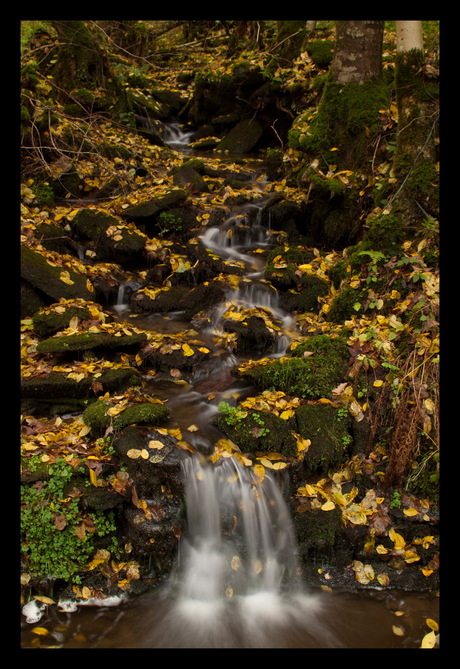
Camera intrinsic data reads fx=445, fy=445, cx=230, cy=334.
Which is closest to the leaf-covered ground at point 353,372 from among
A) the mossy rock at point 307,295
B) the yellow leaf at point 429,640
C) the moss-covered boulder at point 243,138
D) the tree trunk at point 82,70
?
the mossy rock at point 307,295

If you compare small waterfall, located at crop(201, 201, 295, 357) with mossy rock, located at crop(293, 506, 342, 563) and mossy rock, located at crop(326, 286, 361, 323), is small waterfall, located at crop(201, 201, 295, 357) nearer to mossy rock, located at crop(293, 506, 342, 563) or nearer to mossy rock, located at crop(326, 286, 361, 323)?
mossy rock, located at crop(326, 286, 361, 323)

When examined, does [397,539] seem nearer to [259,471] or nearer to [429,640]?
[429,640]

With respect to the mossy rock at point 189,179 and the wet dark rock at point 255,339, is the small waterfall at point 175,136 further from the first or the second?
the wet dark rock at point 255,339

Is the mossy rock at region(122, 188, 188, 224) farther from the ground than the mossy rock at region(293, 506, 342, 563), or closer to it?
farther from the ground

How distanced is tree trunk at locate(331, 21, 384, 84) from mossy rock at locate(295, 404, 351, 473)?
6.10 meters

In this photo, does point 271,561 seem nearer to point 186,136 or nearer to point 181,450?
point 181,450

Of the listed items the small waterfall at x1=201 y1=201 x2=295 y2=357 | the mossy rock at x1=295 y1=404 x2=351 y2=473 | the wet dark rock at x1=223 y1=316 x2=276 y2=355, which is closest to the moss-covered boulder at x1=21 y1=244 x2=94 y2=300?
the small waterfall at x1=201 y1=201 x2=295 y2=357

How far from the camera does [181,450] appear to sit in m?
4.54

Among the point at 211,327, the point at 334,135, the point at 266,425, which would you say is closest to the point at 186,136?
the point at 334,135

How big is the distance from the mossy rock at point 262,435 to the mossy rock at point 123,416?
0.77 meters

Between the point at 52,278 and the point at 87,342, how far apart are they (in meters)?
1.67

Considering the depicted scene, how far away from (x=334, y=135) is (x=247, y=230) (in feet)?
7.62

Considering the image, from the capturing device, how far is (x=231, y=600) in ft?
13.7

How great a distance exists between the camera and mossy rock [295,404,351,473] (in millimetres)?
4676
